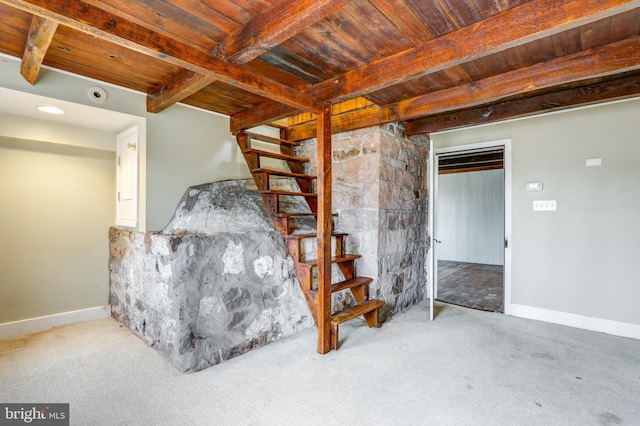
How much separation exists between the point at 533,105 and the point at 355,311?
2726mm

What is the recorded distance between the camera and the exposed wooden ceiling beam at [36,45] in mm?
1799

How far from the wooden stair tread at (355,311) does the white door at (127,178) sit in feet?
7.26

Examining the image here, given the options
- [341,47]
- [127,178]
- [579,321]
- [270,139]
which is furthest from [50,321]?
[579,321]

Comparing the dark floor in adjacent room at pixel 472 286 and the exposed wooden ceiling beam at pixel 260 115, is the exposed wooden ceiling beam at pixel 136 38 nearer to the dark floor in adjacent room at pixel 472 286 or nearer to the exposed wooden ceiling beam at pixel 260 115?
the exposed wooden ceiling beam at pixel 260 115

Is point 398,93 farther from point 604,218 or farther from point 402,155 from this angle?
point 604,218

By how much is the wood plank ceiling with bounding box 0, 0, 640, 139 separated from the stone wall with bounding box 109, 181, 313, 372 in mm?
1122

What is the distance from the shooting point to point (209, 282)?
247cm

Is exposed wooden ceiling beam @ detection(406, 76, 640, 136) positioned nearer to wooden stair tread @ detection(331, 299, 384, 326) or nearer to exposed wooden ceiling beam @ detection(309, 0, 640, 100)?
exposed wooden ceiling beam @ detection(309, 0, 640, 100)

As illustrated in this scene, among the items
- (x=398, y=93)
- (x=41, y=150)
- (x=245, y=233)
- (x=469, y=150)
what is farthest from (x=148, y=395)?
(x=469, y=150)

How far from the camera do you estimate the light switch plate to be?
3.46 metres

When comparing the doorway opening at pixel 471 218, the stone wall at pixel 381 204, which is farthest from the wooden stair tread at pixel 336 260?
the doorway opening at pixel 471 218

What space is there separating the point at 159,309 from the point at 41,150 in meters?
2.28

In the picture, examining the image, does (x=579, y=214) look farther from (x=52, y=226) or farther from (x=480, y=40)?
(x=52, y=226)

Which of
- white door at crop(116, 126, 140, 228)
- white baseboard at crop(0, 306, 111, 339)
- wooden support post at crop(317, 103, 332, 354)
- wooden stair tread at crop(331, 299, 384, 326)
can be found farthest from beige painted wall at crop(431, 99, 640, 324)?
white baseboard at crop(0, 306, 111, 339)
